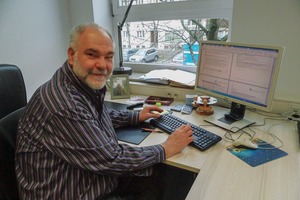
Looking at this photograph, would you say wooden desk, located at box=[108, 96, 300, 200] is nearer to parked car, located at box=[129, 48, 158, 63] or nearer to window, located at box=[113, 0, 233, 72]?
window, located at box=[113, 0, 233, 72]

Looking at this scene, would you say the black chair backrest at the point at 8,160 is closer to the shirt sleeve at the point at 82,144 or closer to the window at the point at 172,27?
the shirt sleeve at the point at 82,144

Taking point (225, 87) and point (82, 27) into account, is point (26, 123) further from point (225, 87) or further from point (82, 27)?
point (225, 87)

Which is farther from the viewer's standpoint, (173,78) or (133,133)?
(173,78)

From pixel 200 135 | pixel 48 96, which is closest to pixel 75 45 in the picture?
pixel 48 96

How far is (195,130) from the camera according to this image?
1.25m

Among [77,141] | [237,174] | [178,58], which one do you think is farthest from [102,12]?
[237,174]

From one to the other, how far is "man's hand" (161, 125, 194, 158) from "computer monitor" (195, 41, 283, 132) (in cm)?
27

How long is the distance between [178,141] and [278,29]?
92 centimetres

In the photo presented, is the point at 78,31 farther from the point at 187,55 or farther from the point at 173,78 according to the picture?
the point at 187,55

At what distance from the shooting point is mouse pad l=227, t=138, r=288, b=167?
101cm

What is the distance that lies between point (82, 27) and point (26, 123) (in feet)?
1.57

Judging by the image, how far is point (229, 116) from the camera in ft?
4.60

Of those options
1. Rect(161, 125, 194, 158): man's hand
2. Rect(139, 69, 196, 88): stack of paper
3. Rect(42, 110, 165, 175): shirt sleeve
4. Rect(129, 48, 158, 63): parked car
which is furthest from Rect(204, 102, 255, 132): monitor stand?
Rect(129, 48, 158, 63): parked car

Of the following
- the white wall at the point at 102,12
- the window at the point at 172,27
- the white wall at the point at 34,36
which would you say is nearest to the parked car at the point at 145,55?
the window at the point at 172,27
